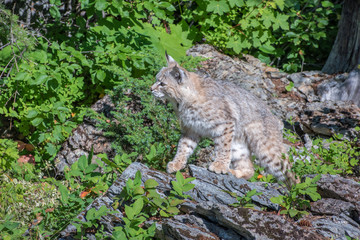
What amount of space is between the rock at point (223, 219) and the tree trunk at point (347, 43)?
169 inches

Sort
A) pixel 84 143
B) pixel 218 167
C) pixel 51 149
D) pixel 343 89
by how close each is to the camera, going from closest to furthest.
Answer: pixel 218 167 < pixel 51 149 < pixel 84 143 < pixel 343 89

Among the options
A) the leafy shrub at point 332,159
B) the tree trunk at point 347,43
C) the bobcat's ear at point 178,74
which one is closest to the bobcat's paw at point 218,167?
the leafy shrub at point 332,159

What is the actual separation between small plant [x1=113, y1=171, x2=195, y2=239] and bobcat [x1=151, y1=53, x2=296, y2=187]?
3.64ft

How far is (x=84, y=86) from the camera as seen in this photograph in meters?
6.97

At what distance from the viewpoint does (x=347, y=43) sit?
7.80 meters

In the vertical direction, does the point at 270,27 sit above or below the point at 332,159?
above

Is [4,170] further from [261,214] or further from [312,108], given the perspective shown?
[312,108]

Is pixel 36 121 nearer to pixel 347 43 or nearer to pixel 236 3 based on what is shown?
pixel 236 3

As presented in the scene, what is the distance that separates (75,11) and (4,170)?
10.8ft

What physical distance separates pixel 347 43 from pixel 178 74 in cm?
436

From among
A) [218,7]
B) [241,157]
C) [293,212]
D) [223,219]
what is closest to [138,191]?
[223,219]

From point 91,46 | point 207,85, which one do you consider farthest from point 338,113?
point 91,46

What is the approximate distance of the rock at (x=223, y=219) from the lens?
3205 mm

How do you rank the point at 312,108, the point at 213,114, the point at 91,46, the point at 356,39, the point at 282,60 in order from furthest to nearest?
the point at 282,60 < the point at 356,39 < the point at 312,108 < the point at 91,46 < the point at 213,114
